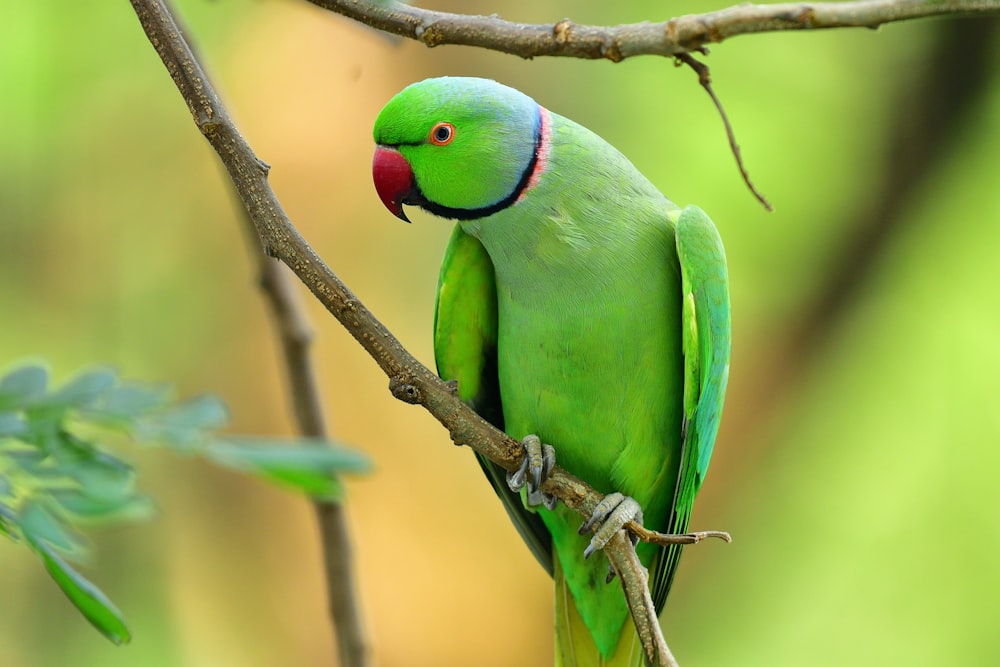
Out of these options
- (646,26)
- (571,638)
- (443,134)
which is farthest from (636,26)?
(571,638)

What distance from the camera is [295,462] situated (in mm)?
1000

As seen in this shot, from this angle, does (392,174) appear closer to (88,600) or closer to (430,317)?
(88,600)

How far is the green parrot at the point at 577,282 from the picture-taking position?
5.96 feet

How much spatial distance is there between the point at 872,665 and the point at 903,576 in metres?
0.43

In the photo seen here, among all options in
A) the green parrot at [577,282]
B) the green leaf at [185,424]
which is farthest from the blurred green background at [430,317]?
the green leaf at [185,424]

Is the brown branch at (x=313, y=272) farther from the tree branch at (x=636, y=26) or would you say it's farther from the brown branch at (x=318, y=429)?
the brown branch at (x=318, y=429)

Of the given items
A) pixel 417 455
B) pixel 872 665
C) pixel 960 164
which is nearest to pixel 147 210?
pixel 417 455

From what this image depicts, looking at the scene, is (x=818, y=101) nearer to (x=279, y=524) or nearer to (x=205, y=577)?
(x=279, y=524)

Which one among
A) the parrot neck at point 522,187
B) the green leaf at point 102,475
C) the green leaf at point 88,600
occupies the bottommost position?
the green leaf at point 88,600

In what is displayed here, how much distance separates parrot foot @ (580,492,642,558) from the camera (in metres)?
1.85

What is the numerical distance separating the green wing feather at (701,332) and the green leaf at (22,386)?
3.83 feet

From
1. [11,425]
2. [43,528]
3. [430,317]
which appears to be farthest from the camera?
[430,317]

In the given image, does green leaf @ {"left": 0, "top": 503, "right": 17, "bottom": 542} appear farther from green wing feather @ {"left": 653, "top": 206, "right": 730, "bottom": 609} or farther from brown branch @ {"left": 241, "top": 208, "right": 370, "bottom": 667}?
brown branch @ {"left": 241, "top": 208, "right": 370, "bottom": 667}

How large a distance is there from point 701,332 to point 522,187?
18.1 inches
